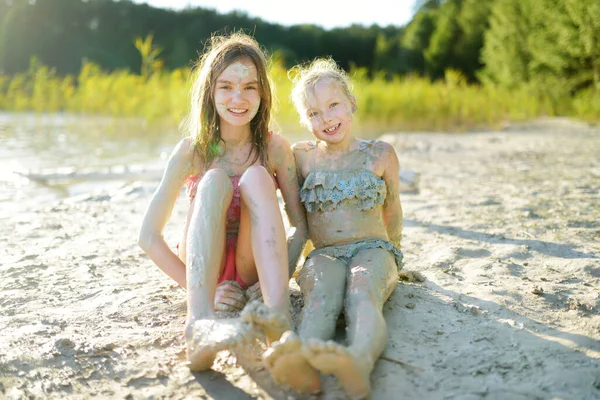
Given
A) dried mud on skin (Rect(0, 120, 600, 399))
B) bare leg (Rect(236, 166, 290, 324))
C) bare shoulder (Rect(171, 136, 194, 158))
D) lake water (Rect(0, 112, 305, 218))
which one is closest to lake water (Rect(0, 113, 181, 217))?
lake water (Rect(0, 112, 305, 218))

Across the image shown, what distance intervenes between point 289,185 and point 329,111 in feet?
1.22

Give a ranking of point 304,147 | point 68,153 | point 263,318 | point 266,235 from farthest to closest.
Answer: point 68,153 < point 304,147 < point 266,235 < point 263,318

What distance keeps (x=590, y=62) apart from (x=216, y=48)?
1033 centimetres

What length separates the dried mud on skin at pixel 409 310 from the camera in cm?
176

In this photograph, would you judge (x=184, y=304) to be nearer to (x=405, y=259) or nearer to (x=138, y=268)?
(x=138, y=268)

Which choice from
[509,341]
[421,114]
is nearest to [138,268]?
[509,341]

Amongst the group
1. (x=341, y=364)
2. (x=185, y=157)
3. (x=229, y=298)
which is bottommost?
(x=229, y=298)

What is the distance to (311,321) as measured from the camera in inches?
76.0

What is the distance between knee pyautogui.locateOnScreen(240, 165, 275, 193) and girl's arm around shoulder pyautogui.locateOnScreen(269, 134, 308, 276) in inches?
15.1

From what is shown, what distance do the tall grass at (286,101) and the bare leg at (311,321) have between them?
19.8 ft

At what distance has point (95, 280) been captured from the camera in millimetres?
2822

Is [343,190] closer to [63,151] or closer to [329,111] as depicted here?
[329,111]

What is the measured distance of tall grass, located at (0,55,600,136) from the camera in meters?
8.76

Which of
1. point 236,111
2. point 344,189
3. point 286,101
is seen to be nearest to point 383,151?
point 344,189
